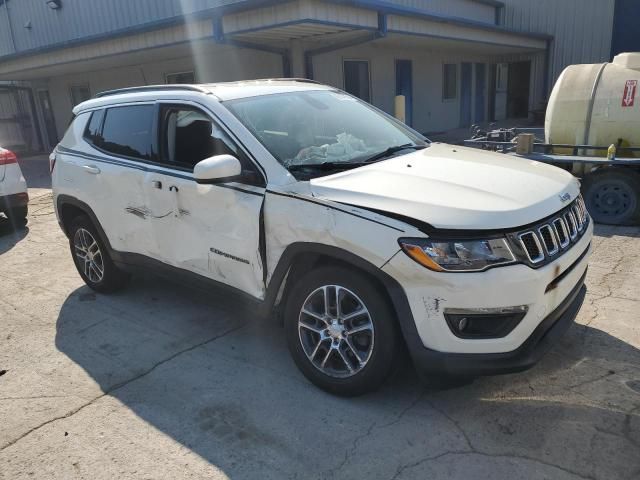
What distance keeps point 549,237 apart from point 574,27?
20.3 metres

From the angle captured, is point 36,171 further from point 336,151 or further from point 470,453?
point 470,453

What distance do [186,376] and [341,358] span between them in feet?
3.65

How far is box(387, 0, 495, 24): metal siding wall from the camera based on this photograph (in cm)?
1688

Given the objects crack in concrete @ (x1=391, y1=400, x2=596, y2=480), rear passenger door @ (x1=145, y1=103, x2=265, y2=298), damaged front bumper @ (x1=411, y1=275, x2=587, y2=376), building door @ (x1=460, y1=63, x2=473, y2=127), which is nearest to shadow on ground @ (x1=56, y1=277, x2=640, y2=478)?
crack in concrete @ (x1=391, y1=400, x2=596, y2=480)

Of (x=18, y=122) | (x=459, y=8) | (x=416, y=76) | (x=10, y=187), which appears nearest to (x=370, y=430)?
(x=10, y=187)

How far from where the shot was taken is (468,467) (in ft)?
8.12

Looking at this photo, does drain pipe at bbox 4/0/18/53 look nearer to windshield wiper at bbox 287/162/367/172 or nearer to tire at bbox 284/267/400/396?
→ windshield wiper at bbox 287/162/367/172

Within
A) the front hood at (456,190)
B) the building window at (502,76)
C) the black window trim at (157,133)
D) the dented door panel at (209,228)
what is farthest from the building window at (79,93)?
the front hood at (456,190)

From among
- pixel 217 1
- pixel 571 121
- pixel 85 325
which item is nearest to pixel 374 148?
pixel 85 325

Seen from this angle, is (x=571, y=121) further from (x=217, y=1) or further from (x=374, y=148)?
(x=217, y=1)

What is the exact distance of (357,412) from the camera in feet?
9.62

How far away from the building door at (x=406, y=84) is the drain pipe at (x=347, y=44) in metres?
4.50

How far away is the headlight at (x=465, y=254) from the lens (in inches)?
97.2

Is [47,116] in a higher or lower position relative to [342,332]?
lower
